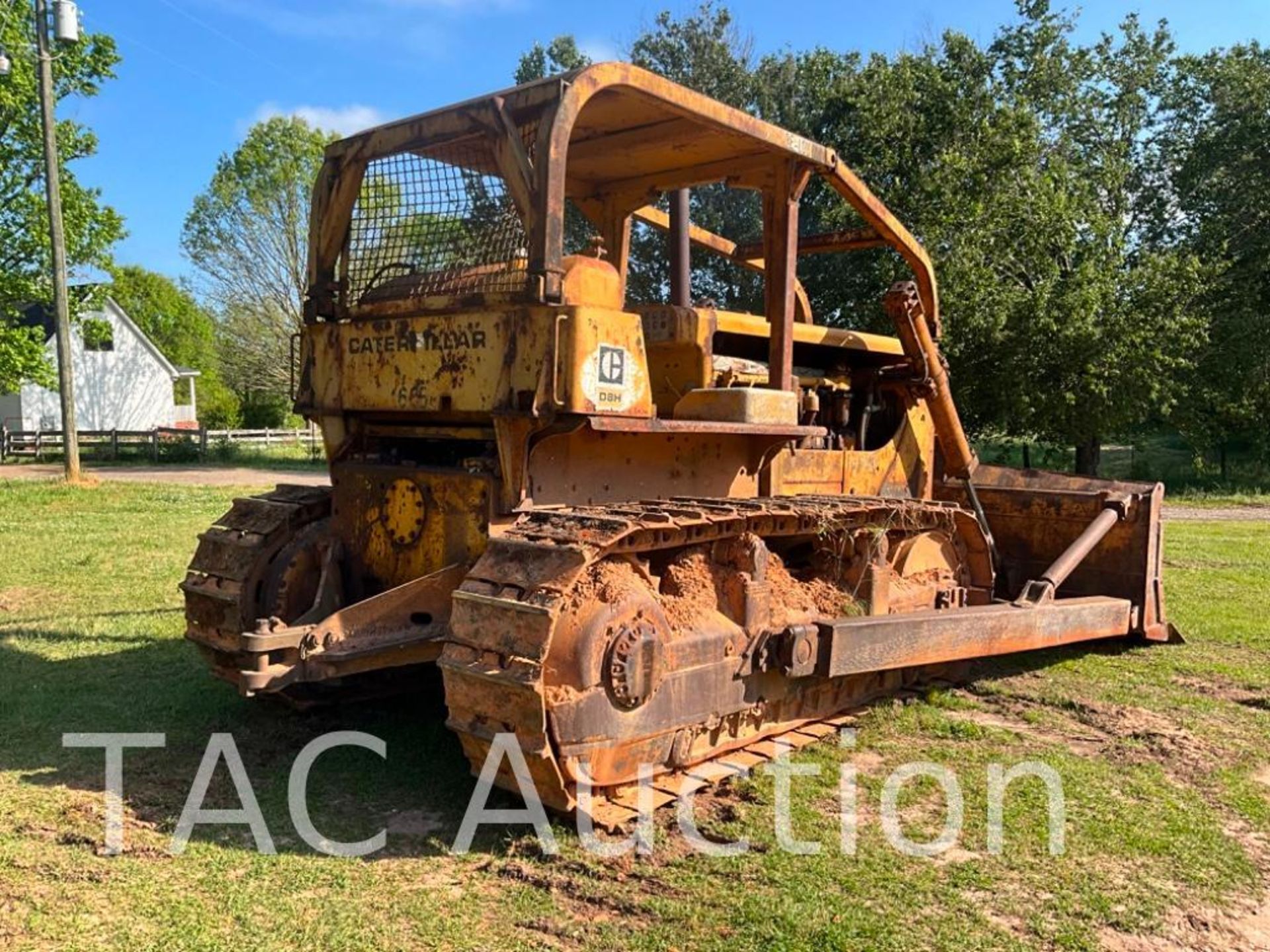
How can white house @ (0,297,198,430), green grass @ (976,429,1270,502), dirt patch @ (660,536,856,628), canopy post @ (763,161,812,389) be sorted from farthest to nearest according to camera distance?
white house @ (0,297,198,430) < green grass @ (976,429,1270,502) < canopy post @ (763,161,812,389) < dirt patch @ (660,536,856,628)

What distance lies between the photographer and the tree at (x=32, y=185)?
899 inches

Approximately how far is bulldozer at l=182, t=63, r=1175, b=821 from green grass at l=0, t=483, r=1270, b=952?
1.24ft

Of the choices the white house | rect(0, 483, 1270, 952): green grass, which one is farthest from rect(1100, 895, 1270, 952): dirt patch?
the white house

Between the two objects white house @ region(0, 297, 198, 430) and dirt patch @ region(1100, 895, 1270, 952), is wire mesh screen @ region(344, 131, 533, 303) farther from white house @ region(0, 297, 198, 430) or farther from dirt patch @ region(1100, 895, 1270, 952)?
white house @ region(0, 297, 198, 430)

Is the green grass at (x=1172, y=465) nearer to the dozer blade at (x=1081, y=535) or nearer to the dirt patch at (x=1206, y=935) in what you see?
the dozer blade at (x=1081, y=535)

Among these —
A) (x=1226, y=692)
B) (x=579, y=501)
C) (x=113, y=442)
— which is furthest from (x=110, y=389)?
(x=1226, y=692)

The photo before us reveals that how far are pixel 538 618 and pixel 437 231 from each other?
2.28 m

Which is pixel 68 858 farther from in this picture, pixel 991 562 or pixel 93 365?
pixel 93 365

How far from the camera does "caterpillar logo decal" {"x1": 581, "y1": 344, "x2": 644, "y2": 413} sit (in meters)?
4.36

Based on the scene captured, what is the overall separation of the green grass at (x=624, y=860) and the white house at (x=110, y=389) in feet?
135

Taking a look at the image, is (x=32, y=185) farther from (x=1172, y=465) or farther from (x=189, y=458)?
(x=1172, y=465)

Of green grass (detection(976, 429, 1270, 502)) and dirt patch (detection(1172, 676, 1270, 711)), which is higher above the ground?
green grass (detection(976, 429, 1270, 502))

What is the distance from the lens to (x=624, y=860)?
157 inches

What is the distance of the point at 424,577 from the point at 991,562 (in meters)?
3.71
